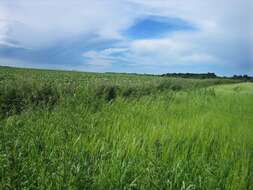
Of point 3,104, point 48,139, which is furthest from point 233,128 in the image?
point 3,104

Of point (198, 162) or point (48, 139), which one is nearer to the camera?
point (198, 162)

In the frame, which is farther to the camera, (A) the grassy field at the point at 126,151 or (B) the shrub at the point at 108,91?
(B) the shrub at the point at 108,91

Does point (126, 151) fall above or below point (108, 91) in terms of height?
below

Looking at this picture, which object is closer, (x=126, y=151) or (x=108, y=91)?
(x=126, y=151)

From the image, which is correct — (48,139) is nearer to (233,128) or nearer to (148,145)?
(148,145)

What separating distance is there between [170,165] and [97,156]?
32.2 inches

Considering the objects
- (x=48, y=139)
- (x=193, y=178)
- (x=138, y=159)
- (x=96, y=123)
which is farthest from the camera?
(x=96, y=123)

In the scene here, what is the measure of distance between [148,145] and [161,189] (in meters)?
1.28

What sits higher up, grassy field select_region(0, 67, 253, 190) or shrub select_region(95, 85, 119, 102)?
shrub select_region(95, 85, 119, 102)

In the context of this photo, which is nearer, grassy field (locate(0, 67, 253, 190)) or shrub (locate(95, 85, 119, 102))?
grassy field (locate(0, 67, 253, 190))

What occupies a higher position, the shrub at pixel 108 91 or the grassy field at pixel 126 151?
the shrub at pixel 108 91

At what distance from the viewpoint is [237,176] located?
362cm

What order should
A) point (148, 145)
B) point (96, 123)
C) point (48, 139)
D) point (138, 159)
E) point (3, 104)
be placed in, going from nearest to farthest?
point (138, 159) < point (148, 145) < point (48, 139) < point (96, 123) < point (3, 104)

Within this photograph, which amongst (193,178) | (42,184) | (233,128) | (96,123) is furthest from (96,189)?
Answer: (233,128)
